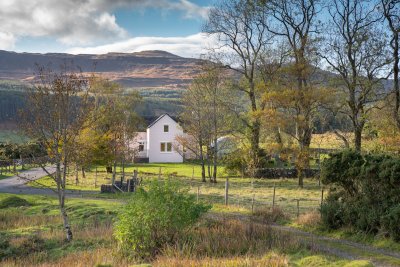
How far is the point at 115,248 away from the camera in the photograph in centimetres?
1469

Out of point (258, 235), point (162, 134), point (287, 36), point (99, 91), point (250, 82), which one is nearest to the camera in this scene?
point (258, 235)

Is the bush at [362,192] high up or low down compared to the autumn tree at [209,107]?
down

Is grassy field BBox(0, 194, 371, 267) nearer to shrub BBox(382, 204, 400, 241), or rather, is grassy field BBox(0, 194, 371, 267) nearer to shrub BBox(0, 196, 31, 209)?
shrub BBox(382, 204, 400, 241)

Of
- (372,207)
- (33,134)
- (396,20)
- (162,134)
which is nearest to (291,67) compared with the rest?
(396,20)

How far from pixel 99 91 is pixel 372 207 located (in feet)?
140

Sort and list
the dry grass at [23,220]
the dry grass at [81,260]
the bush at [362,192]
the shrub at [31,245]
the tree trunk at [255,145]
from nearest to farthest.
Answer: the dry grass at [81,260], the shrub at [31,245], the bush at [362,192], the dry grass at [23,220], the tree trunk at [255,145]

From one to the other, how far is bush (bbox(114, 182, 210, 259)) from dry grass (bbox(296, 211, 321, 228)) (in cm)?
656

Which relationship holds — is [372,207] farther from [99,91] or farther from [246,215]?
[99,91]

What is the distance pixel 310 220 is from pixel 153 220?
8.07 meters

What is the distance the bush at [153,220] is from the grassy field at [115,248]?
58 cm

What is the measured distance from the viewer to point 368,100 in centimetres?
3319

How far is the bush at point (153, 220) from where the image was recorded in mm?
14133

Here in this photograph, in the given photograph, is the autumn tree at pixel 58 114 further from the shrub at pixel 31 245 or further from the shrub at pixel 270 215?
the shrub at pixel 270 215

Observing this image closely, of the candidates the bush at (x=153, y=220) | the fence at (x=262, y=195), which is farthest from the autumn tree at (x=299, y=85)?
the bush at (x=153, y=220)
